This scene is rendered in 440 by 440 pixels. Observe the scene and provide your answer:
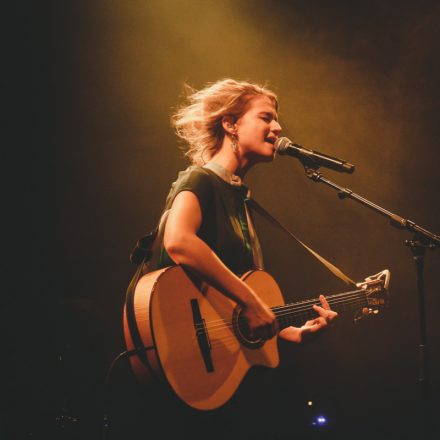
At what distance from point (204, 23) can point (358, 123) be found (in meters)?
1.39

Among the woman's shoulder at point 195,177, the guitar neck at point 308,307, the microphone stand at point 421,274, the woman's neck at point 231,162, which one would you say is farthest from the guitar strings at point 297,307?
the woman's neck at point 231,162

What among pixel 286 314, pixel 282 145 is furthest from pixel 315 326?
pixel 282 145

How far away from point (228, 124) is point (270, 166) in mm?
1051

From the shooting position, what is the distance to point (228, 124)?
7.52 feet

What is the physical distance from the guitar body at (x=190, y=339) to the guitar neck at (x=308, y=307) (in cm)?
23

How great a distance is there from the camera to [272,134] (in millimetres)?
2256

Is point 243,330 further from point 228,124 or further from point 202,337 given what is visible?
point 228,124

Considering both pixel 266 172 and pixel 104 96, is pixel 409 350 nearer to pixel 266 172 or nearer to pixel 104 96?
pixel 266 172

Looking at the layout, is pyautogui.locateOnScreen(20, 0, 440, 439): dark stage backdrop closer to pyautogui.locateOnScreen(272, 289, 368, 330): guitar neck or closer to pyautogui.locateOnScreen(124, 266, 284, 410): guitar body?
pyautogui.locateOnScreen(272, 289, 368, 330): guitar neck

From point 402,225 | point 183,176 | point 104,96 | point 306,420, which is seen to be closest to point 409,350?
point 306,420

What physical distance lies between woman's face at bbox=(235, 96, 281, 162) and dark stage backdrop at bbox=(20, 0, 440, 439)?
0.96 m

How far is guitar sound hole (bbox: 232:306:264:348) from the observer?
1.83 meters

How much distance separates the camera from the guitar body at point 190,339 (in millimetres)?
1566

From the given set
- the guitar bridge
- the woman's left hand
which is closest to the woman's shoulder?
the guitar bridge
